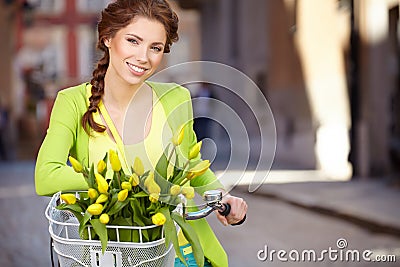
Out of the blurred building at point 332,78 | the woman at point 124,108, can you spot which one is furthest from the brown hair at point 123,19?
the blurred building at point 332,78

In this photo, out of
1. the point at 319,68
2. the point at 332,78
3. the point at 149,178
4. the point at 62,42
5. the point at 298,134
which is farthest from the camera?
the point at 62,42

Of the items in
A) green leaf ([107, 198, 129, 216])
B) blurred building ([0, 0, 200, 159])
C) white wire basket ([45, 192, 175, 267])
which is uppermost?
green leaf ([107, 198, 129, 216])

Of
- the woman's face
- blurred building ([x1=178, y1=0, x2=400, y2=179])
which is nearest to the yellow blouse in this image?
the woman's face

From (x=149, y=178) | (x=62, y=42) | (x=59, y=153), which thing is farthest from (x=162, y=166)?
(x=62, y=42)

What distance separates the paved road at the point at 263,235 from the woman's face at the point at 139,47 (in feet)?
15.7

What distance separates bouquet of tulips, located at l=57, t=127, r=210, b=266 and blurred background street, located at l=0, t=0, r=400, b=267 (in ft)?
0.34

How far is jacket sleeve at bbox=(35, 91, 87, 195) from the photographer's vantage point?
189 cm

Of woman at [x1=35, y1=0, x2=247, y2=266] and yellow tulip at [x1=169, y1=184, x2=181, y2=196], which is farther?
woman at [x1=35, y1=0, x2=247, y2=266]

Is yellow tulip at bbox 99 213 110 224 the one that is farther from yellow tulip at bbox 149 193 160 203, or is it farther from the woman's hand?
the woman's hand

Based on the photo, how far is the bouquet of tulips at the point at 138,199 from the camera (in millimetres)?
1786

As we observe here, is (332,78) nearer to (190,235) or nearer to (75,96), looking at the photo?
(75,96)

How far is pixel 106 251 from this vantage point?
181 cm

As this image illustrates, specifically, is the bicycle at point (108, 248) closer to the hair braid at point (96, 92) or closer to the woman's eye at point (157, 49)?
the hair braid at point (96, 92)

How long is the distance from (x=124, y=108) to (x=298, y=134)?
13992mm
